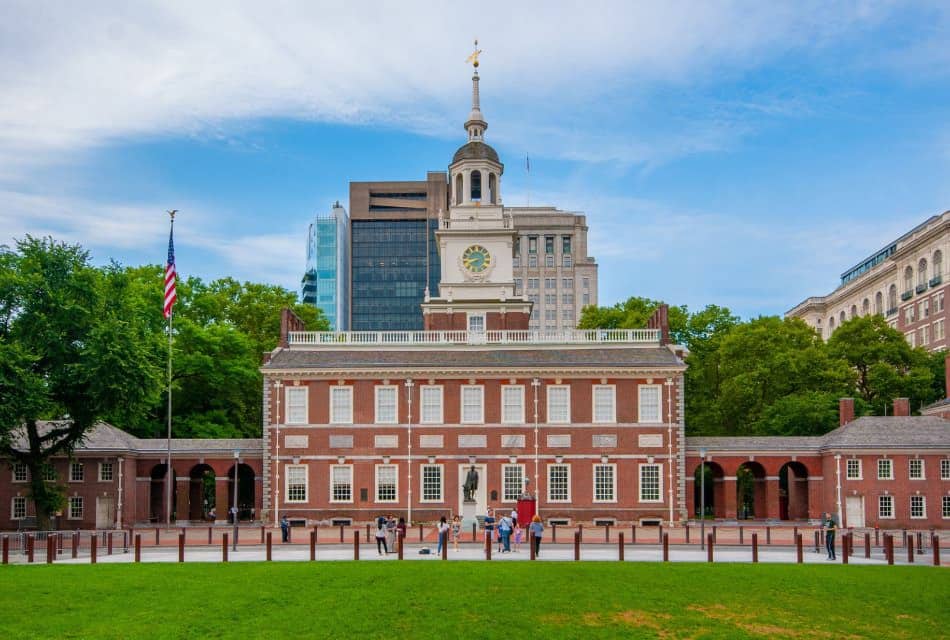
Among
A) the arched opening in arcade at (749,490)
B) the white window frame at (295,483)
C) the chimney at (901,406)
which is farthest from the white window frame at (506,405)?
the chimney at (901,406)

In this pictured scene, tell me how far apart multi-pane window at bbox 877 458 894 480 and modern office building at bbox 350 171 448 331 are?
14055 cm

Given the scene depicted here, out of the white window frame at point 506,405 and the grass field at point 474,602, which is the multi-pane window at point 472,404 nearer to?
the white window frame at point 506,405

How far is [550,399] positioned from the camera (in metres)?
58.5

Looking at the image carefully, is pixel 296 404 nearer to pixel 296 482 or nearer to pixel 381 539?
pixel 296 482

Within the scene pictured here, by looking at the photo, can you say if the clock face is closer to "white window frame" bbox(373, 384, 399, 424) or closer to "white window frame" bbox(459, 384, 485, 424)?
"white window frame" bbox(459, 384, 485, 424)

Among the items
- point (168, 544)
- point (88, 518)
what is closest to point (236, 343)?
point (88, 518)

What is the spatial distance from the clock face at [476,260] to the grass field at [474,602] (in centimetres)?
3882

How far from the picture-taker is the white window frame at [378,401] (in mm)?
58469

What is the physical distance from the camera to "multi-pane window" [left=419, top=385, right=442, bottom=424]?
58.6 metres

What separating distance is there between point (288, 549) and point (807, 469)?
103 ft

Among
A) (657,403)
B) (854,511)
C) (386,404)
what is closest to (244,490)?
(386,404)

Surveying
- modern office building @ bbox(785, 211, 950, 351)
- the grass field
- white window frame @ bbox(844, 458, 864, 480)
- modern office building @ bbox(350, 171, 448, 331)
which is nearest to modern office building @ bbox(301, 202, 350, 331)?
modern office building @ bbox(350, 171, 448, 331)

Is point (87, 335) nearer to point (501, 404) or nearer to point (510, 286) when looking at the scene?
point (501, 404)

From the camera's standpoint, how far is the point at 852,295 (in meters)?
126
